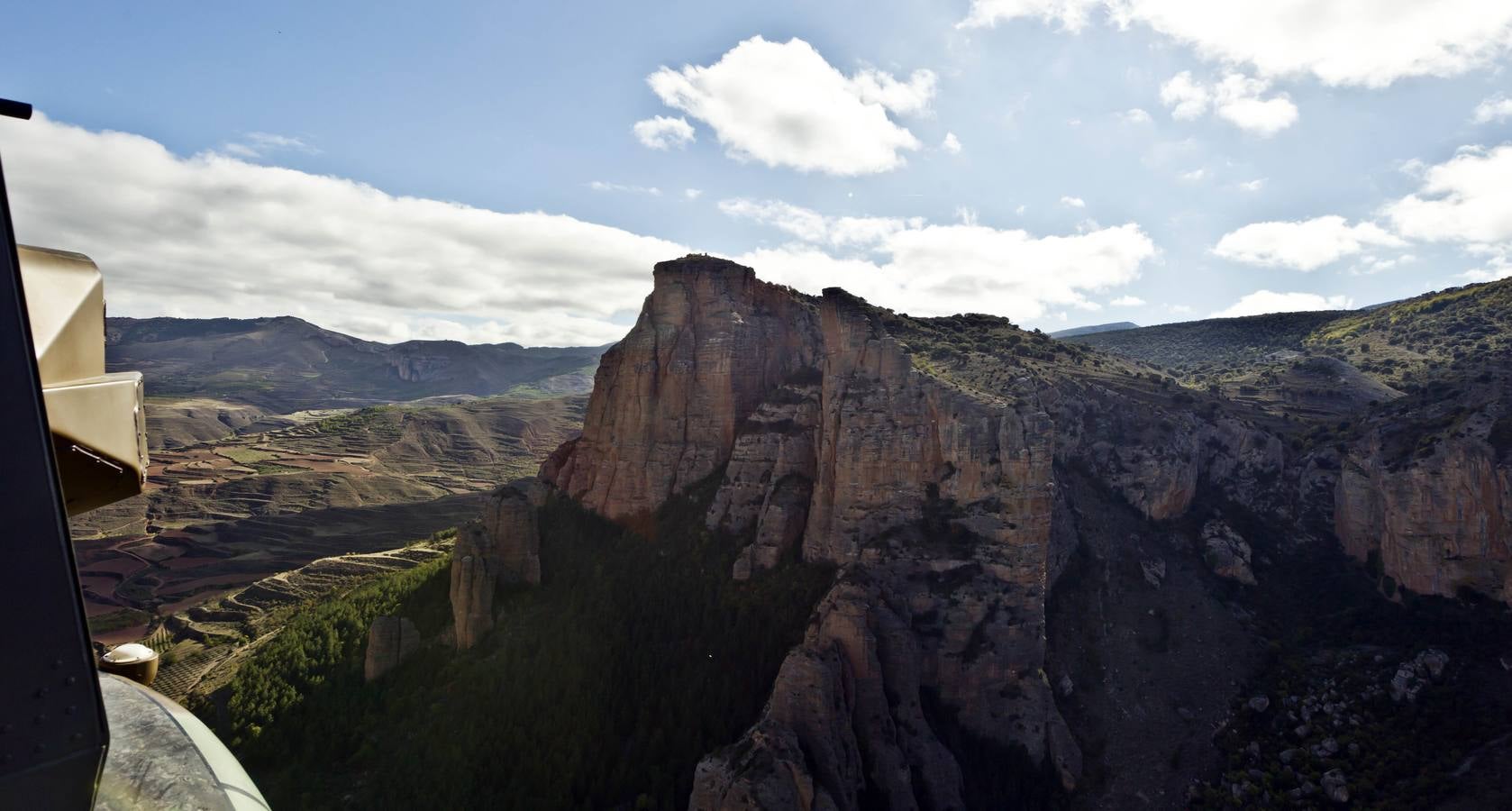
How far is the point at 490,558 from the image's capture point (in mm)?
49062

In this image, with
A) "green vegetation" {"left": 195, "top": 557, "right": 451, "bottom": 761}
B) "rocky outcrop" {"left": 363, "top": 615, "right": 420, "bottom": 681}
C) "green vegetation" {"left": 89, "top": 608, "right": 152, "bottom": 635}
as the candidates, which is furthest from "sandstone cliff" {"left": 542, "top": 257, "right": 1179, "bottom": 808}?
"green vegetation" {"left": 89, "top": 608, "right": 152, "bottom": 635}

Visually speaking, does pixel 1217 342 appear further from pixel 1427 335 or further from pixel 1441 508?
pixel 1441 508

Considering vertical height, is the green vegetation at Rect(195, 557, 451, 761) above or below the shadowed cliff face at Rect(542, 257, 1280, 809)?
below

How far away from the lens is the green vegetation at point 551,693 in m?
36.0

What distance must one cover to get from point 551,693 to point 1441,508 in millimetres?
62999

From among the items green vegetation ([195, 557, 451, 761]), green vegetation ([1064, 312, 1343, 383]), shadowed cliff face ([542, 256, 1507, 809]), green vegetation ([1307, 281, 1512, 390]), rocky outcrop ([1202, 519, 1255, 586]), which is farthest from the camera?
green vegetation ([1064, 312, 1343, 383])

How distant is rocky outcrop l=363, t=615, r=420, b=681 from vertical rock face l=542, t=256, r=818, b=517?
17.3 meters

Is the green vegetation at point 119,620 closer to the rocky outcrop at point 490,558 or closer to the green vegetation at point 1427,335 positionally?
the rocky outcrop at point 490,558

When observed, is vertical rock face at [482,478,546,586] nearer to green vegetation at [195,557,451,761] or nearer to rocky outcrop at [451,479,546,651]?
rocky outcrop at [451,479,546,651]

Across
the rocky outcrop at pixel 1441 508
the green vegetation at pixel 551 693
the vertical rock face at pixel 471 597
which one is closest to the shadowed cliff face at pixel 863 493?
the green vegetation at pixel 551 693

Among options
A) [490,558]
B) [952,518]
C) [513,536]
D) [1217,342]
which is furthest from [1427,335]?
[490,558]

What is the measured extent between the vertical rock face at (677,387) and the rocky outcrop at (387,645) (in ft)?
56.7

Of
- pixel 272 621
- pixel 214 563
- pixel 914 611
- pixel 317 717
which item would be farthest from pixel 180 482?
pixel 914 611

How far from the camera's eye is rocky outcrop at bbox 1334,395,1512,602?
1841 inches
